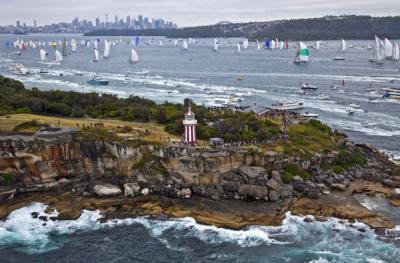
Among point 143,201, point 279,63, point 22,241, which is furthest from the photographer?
point 279,63

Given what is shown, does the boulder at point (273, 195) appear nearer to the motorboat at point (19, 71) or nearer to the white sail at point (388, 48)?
the motorboat at point (19, 71)

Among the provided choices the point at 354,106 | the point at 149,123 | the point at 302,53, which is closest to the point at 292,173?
the point at 149,123

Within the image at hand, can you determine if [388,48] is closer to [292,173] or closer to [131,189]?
[292,173]

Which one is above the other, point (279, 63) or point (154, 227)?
point (279, 63)

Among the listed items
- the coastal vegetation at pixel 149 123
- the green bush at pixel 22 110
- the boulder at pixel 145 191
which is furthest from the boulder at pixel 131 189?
the green bush at pixel 22 110

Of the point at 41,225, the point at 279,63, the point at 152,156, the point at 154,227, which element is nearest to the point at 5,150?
the point at 41,225

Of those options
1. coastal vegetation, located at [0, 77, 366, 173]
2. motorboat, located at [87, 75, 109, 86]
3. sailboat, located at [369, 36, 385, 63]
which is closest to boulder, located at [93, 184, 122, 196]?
coastal vegetation, located at [0, 77, 366, 173]

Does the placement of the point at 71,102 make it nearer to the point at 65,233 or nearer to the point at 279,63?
the point at 65,233

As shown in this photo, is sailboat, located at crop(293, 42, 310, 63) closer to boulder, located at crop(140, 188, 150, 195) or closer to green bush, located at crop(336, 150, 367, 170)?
green bush, located at crop(336, 150, 367, 170)
